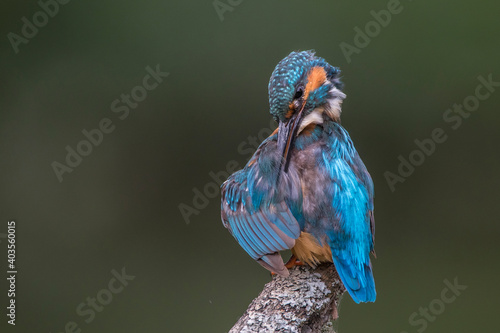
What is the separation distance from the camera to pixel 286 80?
67.0 inches

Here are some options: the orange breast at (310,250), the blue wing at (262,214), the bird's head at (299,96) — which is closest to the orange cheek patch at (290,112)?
the bird's head at (299,96)

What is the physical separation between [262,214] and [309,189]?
165mm

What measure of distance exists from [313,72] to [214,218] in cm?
234

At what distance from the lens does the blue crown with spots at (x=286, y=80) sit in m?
1.69

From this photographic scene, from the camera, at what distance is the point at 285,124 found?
5.65 feet

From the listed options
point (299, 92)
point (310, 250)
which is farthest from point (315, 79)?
point (310, 250)

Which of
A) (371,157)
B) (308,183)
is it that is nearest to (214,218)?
(371,157)

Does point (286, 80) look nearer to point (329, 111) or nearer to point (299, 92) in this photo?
point (299, 92)

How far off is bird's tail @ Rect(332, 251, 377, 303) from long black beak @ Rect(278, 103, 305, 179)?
305 mm

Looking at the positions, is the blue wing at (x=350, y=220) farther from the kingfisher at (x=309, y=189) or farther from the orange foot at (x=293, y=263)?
the orange foot at (x=293, y=263)

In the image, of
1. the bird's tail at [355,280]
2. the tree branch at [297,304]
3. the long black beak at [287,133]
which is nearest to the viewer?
the tree branch at [297,304]

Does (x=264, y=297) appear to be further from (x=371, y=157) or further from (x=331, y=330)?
(x=371, y=157)

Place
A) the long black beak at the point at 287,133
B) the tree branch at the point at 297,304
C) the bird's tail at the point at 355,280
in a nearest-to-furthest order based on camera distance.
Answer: the tree branch at the point at 297,304 < the bird's tail at the point at 355,280 < the long black beak at the point at 287,133

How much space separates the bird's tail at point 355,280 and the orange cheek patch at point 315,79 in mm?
473
